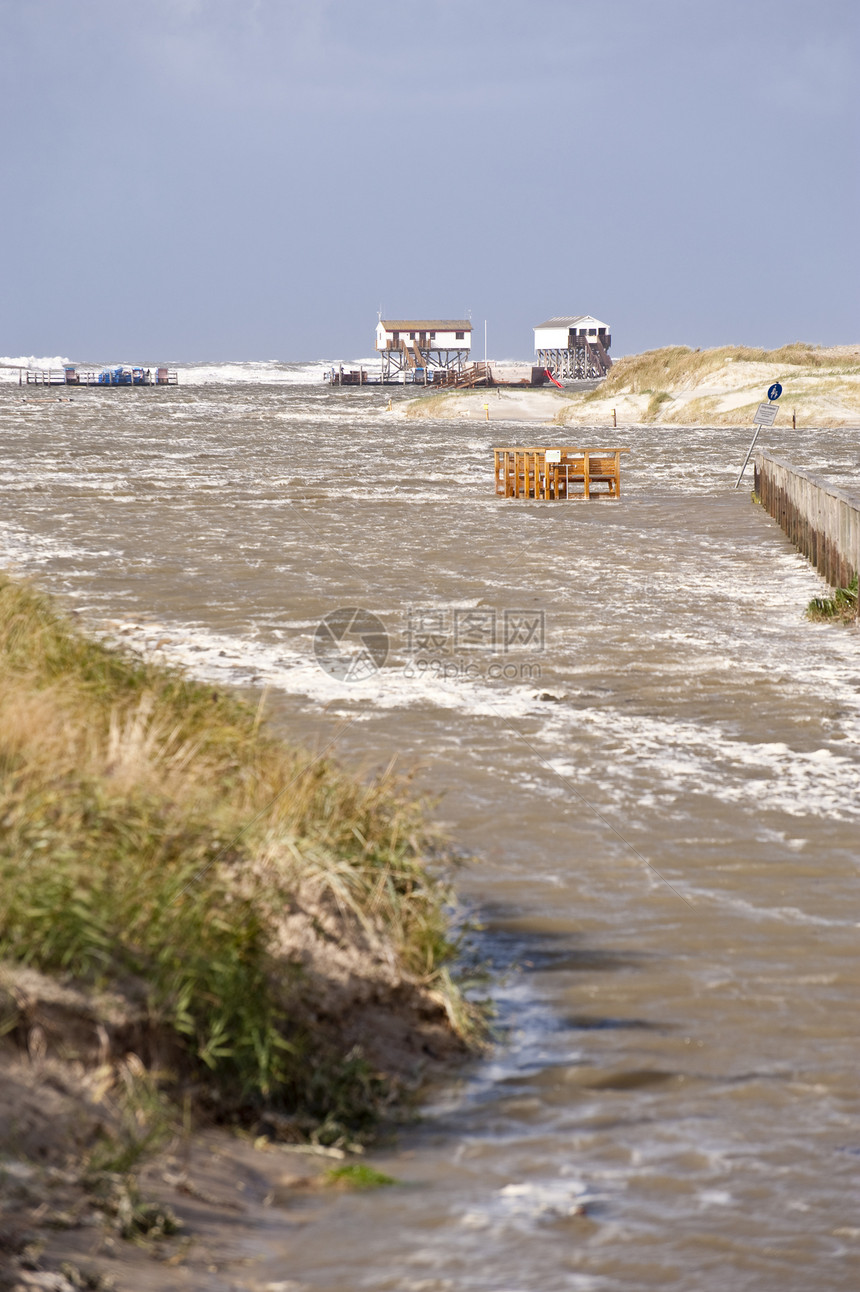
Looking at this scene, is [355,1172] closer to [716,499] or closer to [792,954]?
[792,954]

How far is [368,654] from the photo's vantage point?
12.2 m

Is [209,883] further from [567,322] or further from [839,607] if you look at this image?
[567,322]

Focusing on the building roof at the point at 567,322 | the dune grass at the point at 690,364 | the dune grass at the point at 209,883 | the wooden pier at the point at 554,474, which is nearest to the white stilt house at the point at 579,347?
the building roof at the point at 567,322

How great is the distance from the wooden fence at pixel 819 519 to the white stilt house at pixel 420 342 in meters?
135

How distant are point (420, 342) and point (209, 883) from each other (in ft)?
513

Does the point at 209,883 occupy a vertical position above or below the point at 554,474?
below

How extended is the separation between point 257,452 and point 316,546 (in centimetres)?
2310

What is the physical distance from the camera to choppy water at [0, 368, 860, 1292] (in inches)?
151

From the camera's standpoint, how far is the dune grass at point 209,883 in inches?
166

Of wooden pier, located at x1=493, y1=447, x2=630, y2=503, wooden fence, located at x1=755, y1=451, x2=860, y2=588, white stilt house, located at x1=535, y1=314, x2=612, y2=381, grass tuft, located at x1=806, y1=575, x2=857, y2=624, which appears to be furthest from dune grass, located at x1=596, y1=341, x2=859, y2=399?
white stilt house, located at x1=535, y1=314, x2=612, y2=381

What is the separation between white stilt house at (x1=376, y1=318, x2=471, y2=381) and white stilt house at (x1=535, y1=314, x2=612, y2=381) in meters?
10.3

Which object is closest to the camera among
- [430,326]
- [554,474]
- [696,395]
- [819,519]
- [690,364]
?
[819,519]

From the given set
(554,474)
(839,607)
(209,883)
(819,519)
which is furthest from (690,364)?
(209,883)

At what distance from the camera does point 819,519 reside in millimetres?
16953
